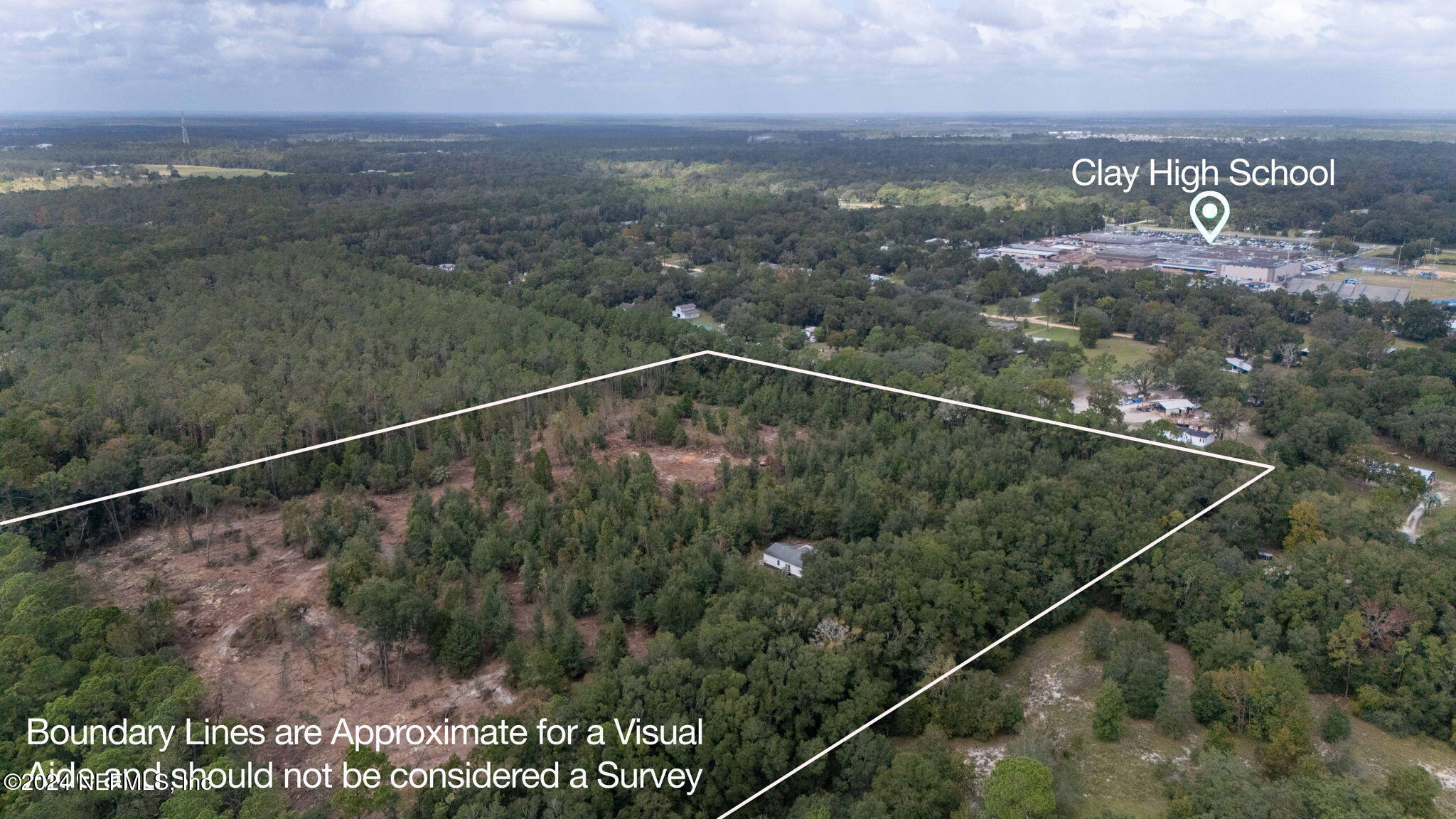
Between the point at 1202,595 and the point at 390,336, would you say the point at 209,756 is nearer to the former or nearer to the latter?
the point at 1202,595

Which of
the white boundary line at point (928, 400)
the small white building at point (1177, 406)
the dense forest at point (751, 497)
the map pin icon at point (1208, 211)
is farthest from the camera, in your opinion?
the map pin icon at point (1208, 211)

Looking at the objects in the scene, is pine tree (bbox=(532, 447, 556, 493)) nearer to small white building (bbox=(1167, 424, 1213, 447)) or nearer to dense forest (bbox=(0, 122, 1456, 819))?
dense forest (bbox=(0, 122, 1456, 819))

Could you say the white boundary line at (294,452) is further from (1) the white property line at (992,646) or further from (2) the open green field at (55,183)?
(2) the open green field at (55,183)

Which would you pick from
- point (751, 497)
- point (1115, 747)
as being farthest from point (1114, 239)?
point (1115, 747)

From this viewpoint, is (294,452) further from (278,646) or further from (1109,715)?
(1109,715)

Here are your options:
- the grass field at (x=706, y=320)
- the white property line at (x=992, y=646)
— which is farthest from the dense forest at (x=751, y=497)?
the grass field at (x=706, y=320)
